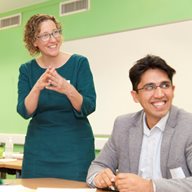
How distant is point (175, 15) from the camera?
407 cm

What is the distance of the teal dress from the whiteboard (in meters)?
1.89

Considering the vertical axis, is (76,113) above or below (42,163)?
above

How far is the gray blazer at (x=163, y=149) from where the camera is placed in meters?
1.50

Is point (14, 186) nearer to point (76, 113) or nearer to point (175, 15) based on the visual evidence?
point (76, 113)

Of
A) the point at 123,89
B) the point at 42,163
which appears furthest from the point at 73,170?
the point at 123,89

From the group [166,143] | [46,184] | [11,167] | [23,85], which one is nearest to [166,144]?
[166,143]

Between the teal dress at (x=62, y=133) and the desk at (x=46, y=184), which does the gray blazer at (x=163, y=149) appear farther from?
the teal dress at (x=62, y=133)

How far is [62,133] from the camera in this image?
223cm

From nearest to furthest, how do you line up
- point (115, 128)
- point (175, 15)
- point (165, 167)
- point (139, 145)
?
point (165, 167) < point (139, 145) < point (115, 128) < point (175, 15)

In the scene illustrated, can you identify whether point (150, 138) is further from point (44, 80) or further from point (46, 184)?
point (44, 80)

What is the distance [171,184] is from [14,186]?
0.73 meters

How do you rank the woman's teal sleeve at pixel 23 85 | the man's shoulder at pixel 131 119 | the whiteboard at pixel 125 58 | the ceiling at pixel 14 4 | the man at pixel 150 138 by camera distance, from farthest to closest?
the ceiling at pixel 14 4 < the whiteboard at pixel 125 58 < the woman's teal sleeve at pixel 23 85 < the man's shoulder at pixel 131 119 < the man at pixel 150 138

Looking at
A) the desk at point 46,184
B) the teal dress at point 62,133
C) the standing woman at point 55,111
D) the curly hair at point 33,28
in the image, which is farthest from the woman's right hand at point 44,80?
the desk at point 46,184

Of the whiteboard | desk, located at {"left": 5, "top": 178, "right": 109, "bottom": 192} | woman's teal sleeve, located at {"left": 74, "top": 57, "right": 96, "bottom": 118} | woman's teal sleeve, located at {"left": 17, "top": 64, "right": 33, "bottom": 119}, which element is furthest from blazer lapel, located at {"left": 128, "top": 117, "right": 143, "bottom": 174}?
the whiteboard
